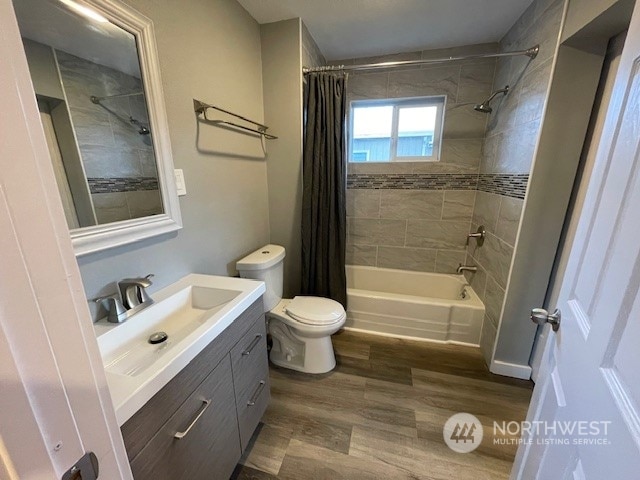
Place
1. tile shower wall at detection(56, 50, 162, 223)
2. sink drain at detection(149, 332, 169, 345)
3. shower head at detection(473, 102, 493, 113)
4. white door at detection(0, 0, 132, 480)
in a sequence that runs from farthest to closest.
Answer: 1. shower head at detection(473, 102, 493, 113)
2. sink drain at detection(149, 332, 169, 345)
3. tile shower wall at detection(56, 50, 162, 223)
4. white door at detection(0, 0, 132, 480)

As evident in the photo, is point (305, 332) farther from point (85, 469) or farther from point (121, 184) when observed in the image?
point (85, 469)

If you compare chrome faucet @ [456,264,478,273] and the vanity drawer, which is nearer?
the vanity drawer

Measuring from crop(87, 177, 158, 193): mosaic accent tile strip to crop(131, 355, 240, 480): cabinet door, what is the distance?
2.58 ft

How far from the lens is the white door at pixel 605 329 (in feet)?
1.56

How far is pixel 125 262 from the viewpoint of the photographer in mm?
1059

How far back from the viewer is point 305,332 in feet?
5.71

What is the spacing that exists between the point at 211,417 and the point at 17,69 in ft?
3.58

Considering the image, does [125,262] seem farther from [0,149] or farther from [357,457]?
[357,457]

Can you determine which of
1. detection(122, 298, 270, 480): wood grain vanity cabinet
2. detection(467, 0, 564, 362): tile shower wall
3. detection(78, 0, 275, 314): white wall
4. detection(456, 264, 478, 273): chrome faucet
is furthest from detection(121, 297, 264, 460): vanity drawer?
detection(456, 264, 478, 273): chrome faucet

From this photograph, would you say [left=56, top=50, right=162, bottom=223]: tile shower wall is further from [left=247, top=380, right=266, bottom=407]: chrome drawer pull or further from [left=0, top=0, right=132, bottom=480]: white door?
[left=247, top=380, right=266, bottom=407]: chrome drawer pull

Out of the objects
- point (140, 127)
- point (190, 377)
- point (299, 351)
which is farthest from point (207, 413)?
point (140, 127)

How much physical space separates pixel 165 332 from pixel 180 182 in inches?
27.4

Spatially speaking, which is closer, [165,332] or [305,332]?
[165,332]

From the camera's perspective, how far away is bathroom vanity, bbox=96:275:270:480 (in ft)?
2.34
